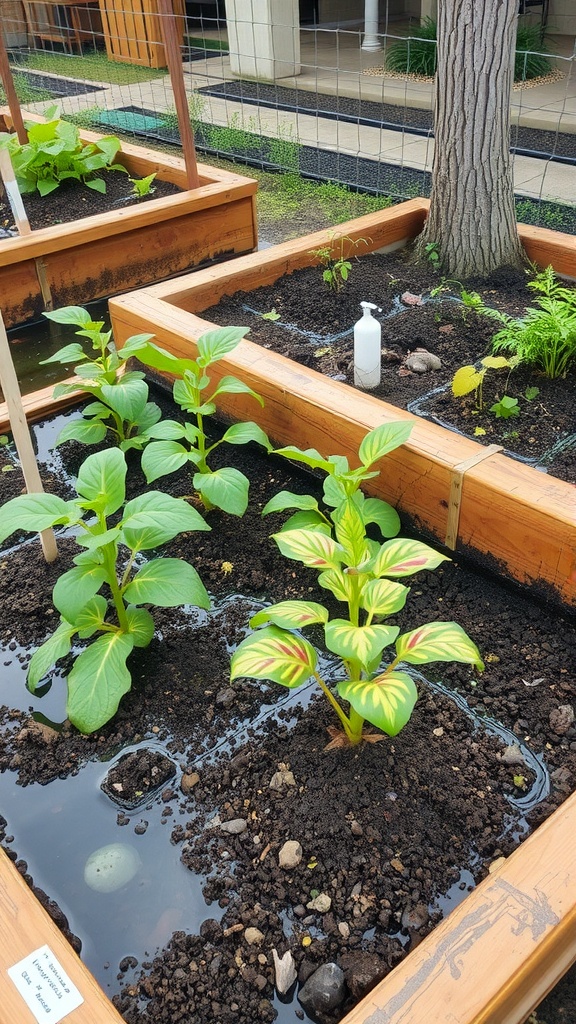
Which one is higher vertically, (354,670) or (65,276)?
(354,670)

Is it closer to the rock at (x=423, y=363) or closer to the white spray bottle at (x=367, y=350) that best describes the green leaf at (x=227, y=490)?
the white spray bottle at (x=367, y=350)

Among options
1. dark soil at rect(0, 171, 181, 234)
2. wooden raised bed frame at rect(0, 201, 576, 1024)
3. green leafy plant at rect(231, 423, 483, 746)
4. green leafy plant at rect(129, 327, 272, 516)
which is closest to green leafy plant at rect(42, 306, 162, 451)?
green leafy plant at rect(129, 327, 272, 516)

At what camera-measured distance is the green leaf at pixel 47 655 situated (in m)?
1.54

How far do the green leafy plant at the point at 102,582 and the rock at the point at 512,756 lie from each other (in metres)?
0.62

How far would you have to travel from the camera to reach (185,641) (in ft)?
5.75

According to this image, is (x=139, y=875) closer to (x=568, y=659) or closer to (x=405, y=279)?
(x=568, y=659)

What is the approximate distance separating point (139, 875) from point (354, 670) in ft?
1.66

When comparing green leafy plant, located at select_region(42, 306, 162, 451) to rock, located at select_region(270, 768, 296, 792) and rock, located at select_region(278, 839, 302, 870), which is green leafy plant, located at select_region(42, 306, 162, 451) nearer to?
rock, located at select_region(270, 768, 296, 792)

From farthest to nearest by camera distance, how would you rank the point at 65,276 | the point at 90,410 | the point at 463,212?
1. the point at 65,276
2. the point at 463,212
3. the point at 90,410

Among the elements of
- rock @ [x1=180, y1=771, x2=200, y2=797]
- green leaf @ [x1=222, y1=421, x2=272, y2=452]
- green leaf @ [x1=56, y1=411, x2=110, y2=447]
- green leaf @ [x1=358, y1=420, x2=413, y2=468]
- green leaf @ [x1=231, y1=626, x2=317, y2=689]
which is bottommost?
rock @ [x1=180, y1=771, x2=200, y2=797]

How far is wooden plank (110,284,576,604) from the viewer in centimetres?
172

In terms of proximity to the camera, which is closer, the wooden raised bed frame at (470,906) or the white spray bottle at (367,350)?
the wooden raised bed frame at (470,906)

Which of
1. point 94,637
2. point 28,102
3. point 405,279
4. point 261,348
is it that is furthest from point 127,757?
point 28,102

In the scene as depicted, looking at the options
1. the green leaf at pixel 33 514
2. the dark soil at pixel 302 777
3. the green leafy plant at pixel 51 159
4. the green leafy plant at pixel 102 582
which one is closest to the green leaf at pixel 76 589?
the green leafy plant at pixel 102 582
